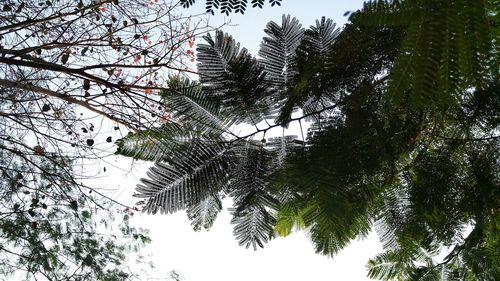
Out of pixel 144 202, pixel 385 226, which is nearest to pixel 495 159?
pixel 385 226

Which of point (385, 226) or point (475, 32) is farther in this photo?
point (385, 226)

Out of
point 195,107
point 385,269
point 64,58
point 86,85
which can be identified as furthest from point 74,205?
point 385,269

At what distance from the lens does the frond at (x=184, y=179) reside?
162cm

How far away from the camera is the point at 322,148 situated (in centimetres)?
169

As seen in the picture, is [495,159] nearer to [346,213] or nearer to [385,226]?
[385,226]

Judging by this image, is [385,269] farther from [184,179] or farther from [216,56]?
[216,56]

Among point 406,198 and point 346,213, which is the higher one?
point 406,198

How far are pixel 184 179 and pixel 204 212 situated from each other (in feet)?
1.25

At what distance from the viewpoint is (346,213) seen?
1.58m

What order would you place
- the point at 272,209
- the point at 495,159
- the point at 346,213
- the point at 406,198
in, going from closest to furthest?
1. the point at 346,213
2. the point at 272,209
3. the point at 495,159
4. the point at 406,198

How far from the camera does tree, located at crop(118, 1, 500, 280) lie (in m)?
1.67

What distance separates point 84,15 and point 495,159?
3.30m

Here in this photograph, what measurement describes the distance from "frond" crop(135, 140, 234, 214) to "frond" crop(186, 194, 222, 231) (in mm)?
219

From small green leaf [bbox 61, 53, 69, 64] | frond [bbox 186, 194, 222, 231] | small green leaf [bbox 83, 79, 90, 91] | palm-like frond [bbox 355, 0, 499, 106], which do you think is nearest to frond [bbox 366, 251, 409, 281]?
frond [bbox 186, 194, 222, 231]
